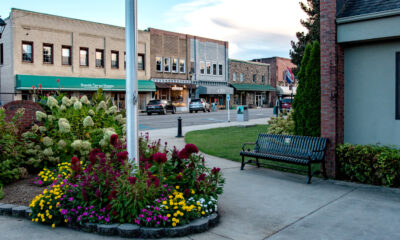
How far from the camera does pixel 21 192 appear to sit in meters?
6.03

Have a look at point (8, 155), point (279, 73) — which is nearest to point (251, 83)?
point (279, 73)

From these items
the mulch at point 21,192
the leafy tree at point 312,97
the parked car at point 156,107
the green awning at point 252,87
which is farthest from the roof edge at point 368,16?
the green awning at point 252,87

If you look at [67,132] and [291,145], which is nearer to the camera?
[67,132]

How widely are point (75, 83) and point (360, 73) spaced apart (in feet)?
95.6

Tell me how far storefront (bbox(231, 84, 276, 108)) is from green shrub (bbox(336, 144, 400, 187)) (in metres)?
47.5

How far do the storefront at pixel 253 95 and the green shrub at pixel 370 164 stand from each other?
47537mm

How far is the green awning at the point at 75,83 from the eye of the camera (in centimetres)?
2909

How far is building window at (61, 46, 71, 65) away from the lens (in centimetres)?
3297

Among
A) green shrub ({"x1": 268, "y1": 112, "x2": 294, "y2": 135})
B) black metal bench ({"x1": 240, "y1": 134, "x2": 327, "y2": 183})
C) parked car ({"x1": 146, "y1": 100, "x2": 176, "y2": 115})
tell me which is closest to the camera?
black metal bench ({"x1": 240, "y1": 134, "x2": 327, "y2": 183})

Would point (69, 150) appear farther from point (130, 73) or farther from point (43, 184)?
A: point (130, 73)

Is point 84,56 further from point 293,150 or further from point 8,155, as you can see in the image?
point 293,150

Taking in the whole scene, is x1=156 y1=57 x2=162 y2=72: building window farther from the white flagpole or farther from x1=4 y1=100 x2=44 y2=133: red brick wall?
the white flagpole

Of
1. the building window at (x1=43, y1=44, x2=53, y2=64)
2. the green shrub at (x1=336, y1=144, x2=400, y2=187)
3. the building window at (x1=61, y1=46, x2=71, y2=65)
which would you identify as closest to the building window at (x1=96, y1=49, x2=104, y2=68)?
Result: the building window at (x1=61, y1=46, x2=71, y2=65)

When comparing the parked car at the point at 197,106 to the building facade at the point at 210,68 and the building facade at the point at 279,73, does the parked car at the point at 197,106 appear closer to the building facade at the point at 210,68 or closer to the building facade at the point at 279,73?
the building facade at the point at 210,68
